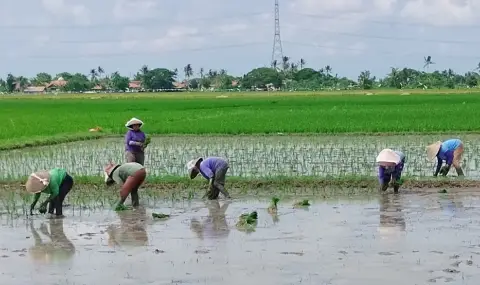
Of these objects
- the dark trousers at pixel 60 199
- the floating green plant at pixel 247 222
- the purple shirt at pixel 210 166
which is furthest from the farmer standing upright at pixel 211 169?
the floating green plant at pixel 247 222

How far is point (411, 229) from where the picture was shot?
791cm

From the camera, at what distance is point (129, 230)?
8281 millimetres

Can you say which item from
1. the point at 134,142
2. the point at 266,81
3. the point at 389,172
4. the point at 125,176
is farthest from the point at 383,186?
the point at 266,81

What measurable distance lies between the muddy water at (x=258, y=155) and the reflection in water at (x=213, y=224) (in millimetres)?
3066

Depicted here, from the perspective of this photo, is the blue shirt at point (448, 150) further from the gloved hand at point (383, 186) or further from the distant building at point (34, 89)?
the distant building at point (34, 89)

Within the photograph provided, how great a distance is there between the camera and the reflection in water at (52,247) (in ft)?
23.1

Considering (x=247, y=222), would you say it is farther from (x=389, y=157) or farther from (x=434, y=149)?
(x=434, y=149)

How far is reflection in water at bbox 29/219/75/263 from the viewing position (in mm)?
7032

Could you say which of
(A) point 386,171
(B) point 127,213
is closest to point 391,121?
(A) point 386,171

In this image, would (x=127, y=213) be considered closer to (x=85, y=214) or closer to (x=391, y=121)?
(x=85, y=214)

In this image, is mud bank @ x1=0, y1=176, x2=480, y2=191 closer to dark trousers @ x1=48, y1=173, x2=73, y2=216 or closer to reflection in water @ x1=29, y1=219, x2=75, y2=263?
dark trousers @ x1=48, y1=173, x2=73, y2=216

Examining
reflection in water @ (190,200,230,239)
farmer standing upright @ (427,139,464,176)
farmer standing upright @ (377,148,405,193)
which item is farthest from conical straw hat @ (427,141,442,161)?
reflection in water @ (190,200,230,239)

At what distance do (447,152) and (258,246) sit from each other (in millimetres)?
5314

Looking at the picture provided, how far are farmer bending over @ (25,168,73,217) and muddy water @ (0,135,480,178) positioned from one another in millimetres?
3786
